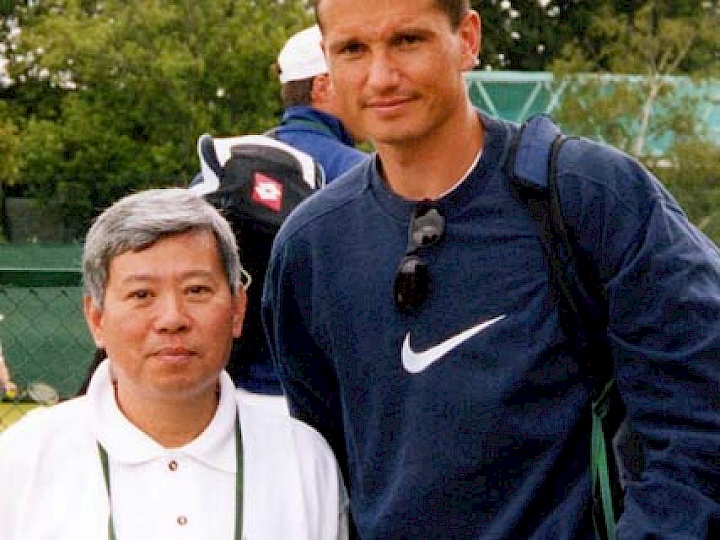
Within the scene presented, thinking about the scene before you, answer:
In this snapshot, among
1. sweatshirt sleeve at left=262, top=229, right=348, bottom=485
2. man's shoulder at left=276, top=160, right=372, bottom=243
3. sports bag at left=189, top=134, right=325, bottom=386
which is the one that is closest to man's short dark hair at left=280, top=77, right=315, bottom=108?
sports bag at left=189, top=134, right=325, bottom=386

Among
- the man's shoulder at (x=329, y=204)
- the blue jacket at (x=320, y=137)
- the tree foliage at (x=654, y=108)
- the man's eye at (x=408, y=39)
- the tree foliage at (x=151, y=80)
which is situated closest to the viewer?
the man's eye at (x=408, y=39)

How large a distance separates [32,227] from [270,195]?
72.6 feet

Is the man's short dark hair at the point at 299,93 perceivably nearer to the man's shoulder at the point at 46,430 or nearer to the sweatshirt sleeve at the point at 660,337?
the man's shoulder at the point at 46,430

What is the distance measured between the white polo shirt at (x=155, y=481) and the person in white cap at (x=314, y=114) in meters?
1.58

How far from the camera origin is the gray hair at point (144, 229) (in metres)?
3.00

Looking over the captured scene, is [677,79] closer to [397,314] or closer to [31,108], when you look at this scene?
[31,108]

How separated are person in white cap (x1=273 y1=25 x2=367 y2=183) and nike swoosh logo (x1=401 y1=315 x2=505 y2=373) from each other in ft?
6.05

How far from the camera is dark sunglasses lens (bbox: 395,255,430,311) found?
8.86 feet

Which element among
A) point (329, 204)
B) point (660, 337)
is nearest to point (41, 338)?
point (329, 204)

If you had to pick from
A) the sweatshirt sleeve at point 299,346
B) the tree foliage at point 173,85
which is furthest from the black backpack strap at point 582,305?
the tree foliage at point 173,85

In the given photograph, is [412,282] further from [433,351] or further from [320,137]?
[320,137]

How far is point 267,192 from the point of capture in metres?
4.17

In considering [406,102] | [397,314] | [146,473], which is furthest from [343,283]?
[146,473]

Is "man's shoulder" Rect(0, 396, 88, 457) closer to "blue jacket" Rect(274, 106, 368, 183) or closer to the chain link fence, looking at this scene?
"blue jacket" Rect(274, 106, 368, 183)
